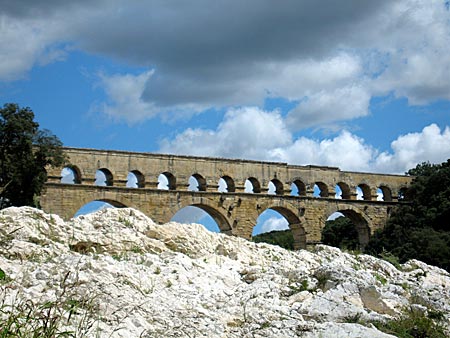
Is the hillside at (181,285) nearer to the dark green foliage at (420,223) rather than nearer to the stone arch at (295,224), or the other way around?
the dark green foliage at (420,223)

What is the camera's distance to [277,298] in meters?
6.72

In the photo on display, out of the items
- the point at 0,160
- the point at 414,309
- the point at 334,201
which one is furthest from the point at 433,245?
the point at 414,309

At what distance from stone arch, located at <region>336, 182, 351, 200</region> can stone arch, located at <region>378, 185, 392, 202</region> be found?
2.44 meters

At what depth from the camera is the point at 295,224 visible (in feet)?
102

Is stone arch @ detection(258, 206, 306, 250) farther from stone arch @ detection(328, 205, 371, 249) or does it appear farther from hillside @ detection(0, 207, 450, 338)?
hillside @ detection(0, 207, 450, 338)

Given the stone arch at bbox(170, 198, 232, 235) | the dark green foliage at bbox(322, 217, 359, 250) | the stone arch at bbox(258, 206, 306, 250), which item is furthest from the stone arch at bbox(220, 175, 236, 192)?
the dark green foliage at bbox(322, 217, 359, 250)

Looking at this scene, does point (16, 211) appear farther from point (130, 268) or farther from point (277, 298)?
point (277, 298)

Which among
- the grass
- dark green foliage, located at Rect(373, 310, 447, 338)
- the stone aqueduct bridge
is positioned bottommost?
dark green foliage, located at Rect(373, 310, 447, 338)

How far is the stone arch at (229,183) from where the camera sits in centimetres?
2969

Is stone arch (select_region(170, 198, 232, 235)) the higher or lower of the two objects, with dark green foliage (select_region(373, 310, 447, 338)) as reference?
higher

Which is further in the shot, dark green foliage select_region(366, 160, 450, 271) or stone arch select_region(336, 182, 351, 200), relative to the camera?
stone arch select_region(336, 182, 351, 200)

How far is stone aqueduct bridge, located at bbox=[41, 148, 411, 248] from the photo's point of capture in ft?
88.2

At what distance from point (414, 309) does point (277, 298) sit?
5.34 ft

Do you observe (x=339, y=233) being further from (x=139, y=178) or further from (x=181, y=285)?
(x=181, y=285)
